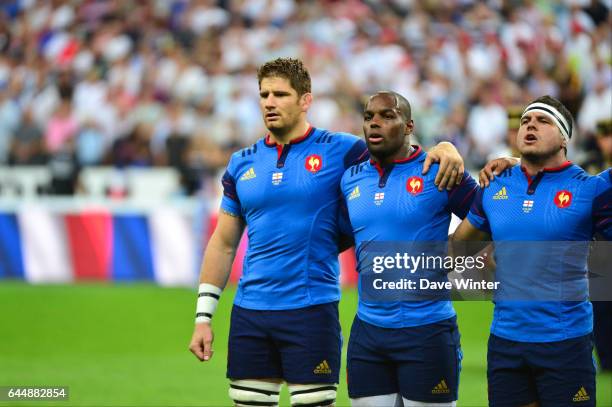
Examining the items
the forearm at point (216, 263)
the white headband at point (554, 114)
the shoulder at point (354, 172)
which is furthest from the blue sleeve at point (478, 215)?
the forearm at point (216, 263)

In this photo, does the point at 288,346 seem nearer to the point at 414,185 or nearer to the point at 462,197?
the point at 414,185

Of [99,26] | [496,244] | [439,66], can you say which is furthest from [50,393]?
[99,26]

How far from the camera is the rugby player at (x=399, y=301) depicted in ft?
18.7

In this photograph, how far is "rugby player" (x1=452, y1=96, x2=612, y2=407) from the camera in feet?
18.2

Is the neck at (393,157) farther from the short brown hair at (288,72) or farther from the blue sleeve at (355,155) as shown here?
the short brown hair at (288,72)

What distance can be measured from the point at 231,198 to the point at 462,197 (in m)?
1.43

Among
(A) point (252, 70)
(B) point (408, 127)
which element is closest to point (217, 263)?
(B) point (408, 127)

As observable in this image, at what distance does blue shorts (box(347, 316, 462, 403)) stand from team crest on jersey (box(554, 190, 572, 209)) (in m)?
0.82

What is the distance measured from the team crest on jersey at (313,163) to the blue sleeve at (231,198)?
19.0 inches

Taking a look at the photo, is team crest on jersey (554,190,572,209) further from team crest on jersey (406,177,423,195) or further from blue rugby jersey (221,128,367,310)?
blue rugby jersey (221,128,367,310)

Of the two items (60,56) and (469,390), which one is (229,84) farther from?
(469,390)

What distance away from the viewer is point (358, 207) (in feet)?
19.6

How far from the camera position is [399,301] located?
5773mm

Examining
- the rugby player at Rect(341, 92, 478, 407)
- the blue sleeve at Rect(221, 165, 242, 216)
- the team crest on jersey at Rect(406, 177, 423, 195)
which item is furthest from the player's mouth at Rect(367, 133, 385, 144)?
the blue sleeve at Rect(221, 165, 242, 216)
